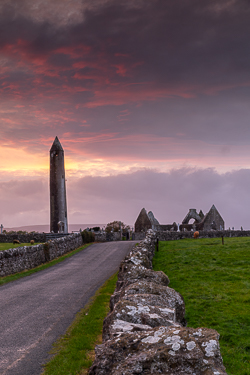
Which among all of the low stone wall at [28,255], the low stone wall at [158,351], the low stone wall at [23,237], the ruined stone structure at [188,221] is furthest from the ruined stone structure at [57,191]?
the low stone wall at [158,351]

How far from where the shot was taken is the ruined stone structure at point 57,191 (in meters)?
65.9

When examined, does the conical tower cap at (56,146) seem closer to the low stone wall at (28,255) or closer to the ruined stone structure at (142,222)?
the ruined stone structure at (142,222)

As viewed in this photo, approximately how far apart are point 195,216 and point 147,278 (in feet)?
179

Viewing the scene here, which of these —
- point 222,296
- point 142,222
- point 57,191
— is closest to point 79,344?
point 222,296

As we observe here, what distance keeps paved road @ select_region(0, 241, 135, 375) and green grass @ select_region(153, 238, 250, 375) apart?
413cm

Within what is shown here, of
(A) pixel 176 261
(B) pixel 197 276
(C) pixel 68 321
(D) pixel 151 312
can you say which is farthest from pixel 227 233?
(D) pixel 151 312

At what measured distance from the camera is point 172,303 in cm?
697

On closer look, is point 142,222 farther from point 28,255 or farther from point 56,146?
point 28,255

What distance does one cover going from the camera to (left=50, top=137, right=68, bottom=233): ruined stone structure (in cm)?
6588

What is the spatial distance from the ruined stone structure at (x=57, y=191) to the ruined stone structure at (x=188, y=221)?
15.6 meters

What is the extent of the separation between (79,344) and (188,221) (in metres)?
54.9

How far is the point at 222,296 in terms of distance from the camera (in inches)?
494

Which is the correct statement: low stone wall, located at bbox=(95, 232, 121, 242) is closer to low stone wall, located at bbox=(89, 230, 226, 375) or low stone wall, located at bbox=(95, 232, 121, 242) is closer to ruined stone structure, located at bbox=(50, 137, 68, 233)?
Answer: ruined stone structure, located at bbox=(50, 137, 68, 233)

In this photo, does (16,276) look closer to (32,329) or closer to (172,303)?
(32,329)
